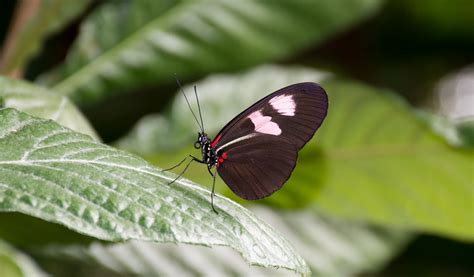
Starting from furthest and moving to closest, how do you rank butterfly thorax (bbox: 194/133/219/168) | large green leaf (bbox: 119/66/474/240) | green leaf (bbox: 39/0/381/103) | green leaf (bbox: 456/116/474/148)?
green leaf (bbox: 39/0/381/103), large green leaf (bbox: 119/66/474/240), green leaf (bbox: 456/116/474/148), butterfly thorax (bbox: 194/133/219/168)

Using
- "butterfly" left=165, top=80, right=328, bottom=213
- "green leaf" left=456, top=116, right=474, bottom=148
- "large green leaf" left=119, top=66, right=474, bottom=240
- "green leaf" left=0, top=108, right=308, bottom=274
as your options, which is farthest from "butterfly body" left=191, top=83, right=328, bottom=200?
"green leaf" left=456, top=116, right=474, bottom=148

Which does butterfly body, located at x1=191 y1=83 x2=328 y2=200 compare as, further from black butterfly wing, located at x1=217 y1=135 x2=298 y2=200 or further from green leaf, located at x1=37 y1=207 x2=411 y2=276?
green leaf, located at x1=37 y1=207 x2=411 y2=276

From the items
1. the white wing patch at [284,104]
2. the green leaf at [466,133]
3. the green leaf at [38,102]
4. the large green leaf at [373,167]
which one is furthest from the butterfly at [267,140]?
the green leaf at [466,133]

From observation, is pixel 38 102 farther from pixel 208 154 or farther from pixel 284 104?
pixel 284 104

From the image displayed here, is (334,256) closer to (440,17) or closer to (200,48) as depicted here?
(200,48)

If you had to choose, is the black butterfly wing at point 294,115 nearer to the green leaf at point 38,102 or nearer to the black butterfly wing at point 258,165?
the black butterfly wing at point 258,165

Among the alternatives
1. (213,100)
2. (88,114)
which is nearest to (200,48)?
(213,100)
